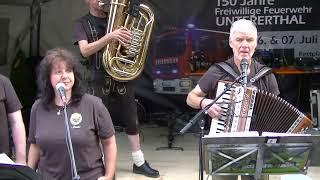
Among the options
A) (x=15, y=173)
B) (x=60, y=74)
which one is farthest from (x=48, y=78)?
(x=15, y=173)

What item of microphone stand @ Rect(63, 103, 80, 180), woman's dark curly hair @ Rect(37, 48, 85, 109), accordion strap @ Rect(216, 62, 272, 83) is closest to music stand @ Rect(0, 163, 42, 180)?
microphone stand @ Rect(63, 103, 80, 180)

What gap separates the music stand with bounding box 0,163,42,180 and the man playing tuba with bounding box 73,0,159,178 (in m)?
3.00

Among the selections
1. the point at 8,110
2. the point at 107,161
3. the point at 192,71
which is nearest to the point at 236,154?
the point at 107,161

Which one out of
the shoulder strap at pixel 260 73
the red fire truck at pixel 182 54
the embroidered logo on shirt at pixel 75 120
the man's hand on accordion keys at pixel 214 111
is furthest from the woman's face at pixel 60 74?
the red fire truck at pixel 182 54

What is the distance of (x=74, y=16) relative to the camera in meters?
8.70

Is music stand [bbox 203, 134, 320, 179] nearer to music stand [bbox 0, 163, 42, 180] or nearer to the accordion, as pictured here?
the accordion

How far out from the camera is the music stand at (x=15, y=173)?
80.1 inches

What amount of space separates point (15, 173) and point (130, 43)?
3.14 metres

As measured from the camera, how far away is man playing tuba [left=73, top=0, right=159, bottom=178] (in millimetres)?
5062

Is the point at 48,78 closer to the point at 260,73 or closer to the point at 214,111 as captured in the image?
the point at 214,111

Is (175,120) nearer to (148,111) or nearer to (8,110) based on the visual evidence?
(148,111)

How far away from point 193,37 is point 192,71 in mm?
539

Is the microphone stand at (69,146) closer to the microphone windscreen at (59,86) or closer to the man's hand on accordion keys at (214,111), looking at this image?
the microphone windscreen at (59,86)

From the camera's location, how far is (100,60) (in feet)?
17.2
